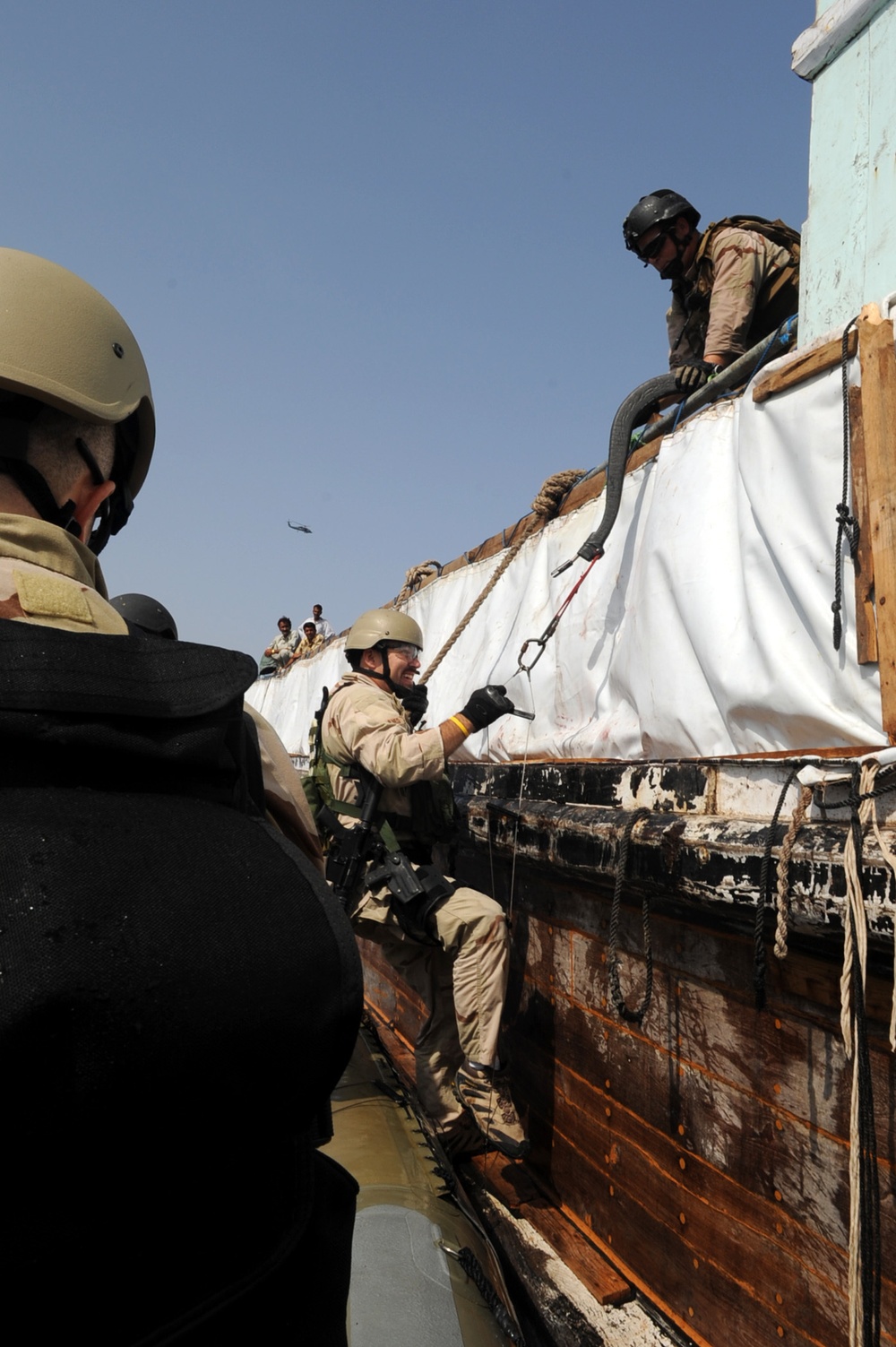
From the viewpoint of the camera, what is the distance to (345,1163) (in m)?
3.21

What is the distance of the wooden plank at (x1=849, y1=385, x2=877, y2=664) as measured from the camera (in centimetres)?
221

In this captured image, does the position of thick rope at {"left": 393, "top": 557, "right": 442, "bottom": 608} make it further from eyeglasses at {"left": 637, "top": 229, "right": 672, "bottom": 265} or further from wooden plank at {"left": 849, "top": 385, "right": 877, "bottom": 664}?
wooden plank at {"left": 849, "top": 385, "right": 877, "bottom": 664}

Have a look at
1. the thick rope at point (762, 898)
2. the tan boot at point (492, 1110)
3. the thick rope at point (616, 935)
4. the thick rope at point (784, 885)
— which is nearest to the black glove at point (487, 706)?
the thick rope at point (616, 935)

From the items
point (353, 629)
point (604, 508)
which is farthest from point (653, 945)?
point (353, 629)

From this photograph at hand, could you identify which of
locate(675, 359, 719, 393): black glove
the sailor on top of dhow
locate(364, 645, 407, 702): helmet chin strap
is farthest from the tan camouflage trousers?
the sailor on top of dhow

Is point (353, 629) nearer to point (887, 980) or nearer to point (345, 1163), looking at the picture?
point (345, 1163)

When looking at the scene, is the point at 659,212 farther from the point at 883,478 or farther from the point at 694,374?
the point at 883,478

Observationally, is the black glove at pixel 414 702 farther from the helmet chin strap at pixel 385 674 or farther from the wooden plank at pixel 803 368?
the wooden plank at pixel 803 368

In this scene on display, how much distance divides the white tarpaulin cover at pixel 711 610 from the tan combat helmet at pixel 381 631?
55 centimetres

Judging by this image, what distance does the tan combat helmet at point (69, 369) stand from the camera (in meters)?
1.08

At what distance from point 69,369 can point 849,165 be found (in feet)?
8.41

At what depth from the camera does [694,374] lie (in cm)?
354

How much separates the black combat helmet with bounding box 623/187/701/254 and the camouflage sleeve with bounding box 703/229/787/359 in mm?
295

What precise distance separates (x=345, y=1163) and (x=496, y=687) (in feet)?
6.10
